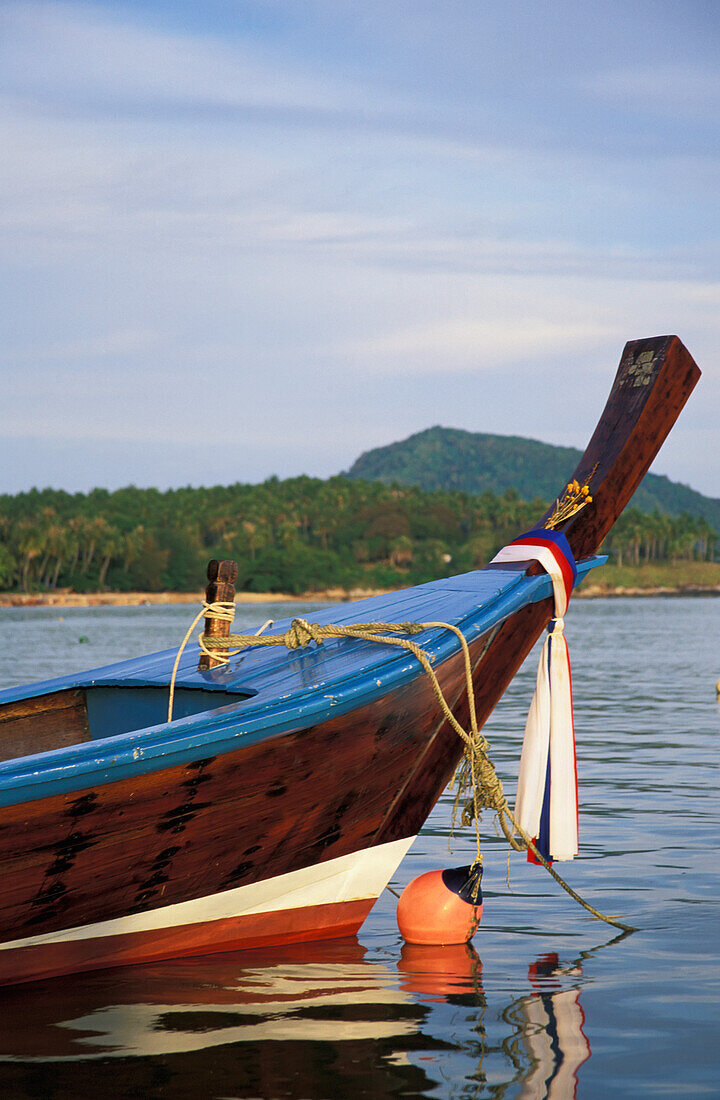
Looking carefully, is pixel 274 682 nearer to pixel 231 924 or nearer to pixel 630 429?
pixel 231 924

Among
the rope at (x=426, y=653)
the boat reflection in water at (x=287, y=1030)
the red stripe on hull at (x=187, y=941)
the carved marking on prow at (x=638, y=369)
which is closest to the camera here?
the boat reflection in water at (x=287, y=1030)

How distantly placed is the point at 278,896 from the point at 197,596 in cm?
13753

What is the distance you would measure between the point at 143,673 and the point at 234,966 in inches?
66.9

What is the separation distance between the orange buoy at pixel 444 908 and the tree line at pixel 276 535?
121277mm

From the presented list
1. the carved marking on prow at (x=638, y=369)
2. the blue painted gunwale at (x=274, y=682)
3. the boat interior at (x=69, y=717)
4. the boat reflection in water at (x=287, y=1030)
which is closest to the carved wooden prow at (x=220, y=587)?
the blue painted gunwale at (x=274, y=682)

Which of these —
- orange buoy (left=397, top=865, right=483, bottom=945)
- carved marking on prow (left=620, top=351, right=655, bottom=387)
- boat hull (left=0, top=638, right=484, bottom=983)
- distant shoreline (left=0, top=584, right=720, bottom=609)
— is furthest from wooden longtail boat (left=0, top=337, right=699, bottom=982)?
distant shoreline (left=0, top=584, right=720, bottom=609)

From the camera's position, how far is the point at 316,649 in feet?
20.4

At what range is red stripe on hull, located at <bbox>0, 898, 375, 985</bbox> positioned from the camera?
209 inches

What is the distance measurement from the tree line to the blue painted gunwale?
121m

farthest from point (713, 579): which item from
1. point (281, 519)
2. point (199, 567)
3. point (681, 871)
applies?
point (681, 871)

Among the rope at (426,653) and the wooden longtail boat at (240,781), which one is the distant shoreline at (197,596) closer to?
the wooden longtail boat at (240,781)

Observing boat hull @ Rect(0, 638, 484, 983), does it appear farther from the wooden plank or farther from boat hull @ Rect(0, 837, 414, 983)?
the wooden plank

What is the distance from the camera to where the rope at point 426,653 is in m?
5.74

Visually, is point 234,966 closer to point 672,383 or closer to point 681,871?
point 681,871
